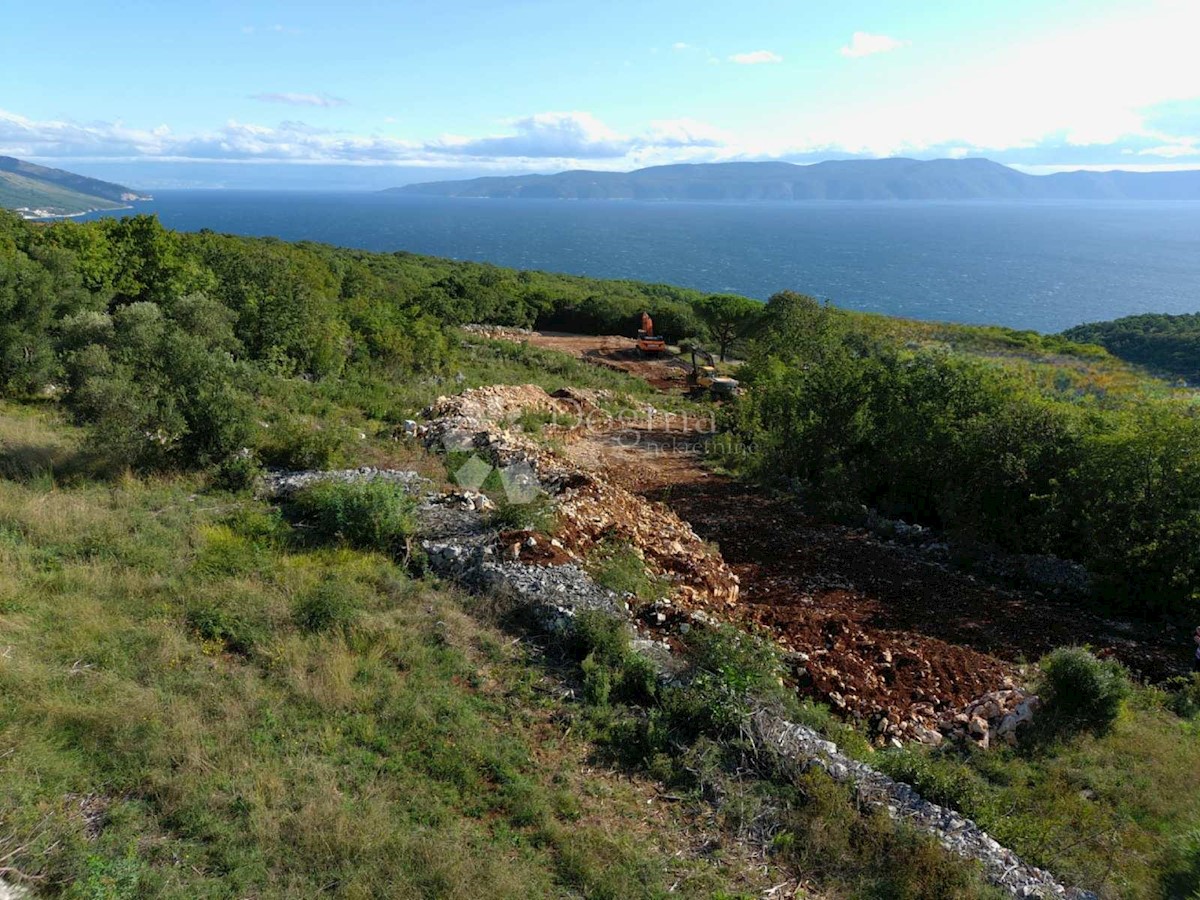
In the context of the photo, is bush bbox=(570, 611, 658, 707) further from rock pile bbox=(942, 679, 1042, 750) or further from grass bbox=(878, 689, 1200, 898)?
rock pile bbox=(942, 679, 1042, 750)

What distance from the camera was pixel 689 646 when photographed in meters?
7.58

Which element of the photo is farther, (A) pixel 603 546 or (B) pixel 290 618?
(A) pixel 603 546

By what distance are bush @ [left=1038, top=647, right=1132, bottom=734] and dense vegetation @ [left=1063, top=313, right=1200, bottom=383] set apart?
4106 cm

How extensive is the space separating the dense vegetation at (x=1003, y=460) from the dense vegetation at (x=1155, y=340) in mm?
35181

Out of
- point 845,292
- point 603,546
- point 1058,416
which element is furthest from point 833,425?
point 845,292

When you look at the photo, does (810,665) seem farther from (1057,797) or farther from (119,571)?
(119,571)

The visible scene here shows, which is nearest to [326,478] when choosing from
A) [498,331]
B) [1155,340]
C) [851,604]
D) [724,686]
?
[724,686]

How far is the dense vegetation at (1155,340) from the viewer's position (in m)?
40.8

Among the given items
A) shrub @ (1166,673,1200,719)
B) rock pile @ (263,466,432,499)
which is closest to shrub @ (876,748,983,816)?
shrub @ (1166,673,1200,719)

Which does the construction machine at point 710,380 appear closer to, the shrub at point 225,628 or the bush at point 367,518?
the bush at point 367,518

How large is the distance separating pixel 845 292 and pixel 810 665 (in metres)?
91.8

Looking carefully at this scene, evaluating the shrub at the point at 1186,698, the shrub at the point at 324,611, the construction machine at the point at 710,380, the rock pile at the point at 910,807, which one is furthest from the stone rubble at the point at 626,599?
the construction machine at the point at 710,380

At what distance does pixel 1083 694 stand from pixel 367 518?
28.8ft

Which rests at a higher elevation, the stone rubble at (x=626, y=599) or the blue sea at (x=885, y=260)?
the blue sea at (x=885, y=260)
